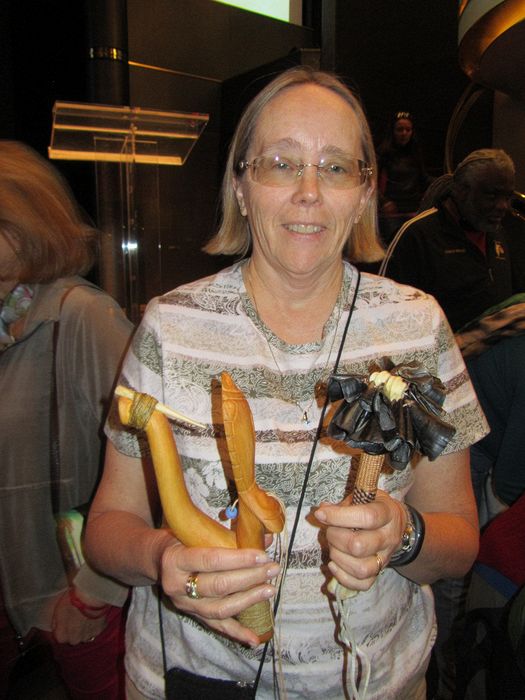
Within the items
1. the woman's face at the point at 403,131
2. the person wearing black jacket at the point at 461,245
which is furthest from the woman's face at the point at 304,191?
the woman's face at the point at 403,131

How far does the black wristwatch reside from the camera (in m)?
0.93

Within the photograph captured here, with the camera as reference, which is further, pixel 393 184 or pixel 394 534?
pixel 393 184

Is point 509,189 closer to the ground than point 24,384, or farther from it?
farther from it

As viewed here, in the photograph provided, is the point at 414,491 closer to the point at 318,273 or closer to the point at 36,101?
the point at 318,273

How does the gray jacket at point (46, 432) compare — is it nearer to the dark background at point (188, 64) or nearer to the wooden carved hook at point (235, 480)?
the wooden carved hook at point (235, 480)

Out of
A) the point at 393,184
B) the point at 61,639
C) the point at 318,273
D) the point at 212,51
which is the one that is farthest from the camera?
the point at 212,51

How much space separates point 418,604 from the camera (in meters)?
1.22

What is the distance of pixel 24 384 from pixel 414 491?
1.03 metres

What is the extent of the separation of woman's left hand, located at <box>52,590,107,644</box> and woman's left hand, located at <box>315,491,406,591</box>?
0.91 meters

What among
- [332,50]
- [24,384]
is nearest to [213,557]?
[24,384]

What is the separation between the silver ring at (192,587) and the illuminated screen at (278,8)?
6191 mm

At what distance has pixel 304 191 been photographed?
107 centimetres

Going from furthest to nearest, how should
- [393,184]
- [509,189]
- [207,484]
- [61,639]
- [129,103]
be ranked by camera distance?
1. [393,184]
2. [129,103]
3. [509,189]
4. [61,639]
5. [207,484]

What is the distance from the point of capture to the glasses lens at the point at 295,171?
110 centimetres
